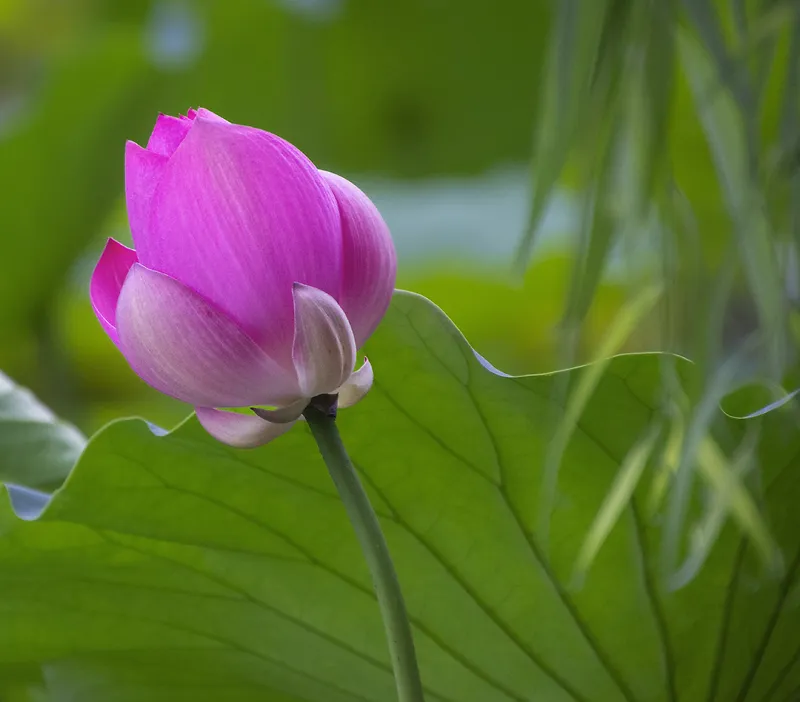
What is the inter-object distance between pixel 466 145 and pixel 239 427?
119 centimetres

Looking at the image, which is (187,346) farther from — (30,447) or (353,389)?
(30,447)

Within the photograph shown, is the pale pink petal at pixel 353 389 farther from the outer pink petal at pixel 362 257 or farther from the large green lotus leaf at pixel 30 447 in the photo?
the large green lotus leaf at pixel 30 447

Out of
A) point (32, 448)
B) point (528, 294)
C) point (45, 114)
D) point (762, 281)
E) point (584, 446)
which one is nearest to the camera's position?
point (762, 281)

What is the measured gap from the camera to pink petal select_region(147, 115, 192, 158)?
23 cm

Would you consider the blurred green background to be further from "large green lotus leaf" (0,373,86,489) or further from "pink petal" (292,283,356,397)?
"large green lotus leaf" (0,373,86,489)

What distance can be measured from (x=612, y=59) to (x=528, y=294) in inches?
40.3

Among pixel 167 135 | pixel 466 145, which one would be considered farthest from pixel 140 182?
pixel 466 145

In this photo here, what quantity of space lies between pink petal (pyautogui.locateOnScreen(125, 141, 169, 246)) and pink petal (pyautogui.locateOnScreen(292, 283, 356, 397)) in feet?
0.13

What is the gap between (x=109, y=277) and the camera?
24 centimetres

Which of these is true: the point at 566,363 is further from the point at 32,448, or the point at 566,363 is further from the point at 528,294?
the point at 528,294

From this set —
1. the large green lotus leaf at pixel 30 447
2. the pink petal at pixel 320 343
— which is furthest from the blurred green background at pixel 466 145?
the large green lotus leaf at pixel 30 447

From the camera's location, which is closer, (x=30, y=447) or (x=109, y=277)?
(x=109, y=277)

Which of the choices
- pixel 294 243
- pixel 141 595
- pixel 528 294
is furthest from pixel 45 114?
pixel 294 243

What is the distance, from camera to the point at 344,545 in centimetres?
32
